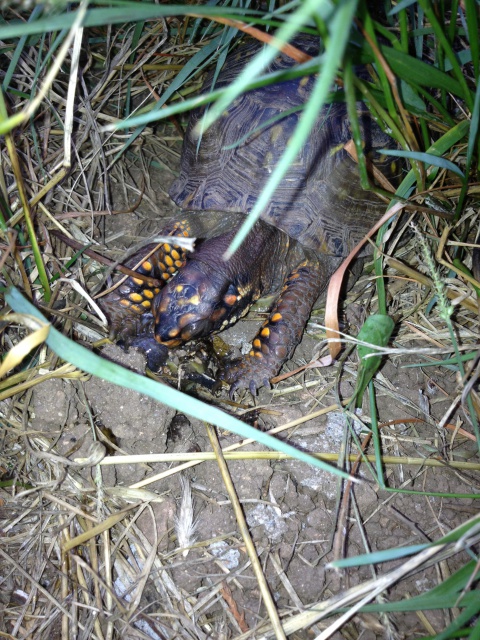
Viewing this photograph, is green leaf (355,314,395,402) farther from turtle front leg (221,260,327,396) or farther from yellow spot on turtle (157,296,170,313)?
yellow spot on turtle (157,296,170,313)

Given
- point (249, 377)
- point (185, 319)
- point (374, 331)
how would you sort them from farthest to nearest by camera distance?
point (249, 377)
point (185, 319)
point (374, 331)

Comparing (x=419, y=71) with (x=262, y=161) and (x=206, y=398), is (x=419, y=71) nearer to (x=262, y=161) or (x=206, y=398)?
(x=262, y=161)

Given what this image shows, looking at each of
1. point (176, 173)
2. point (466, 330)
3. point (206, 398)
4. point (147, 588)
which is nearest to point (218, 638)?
Result: point (147, 588)

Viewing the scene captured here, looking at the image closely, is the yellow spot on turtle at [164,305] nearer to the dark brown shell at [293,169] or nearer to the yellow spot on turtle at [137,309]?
the yellow spot on turtle at [137,309]

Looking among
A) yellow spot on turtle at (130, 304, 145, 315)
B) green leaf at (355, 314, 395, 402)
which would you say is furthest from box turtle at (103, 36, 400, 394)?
green leaf at (355, 314, 395, 402)

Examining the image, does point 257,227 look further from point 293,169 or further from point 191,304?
point 191,304

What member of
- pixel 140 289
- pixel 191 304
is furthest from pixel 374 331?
pixel 140 289
